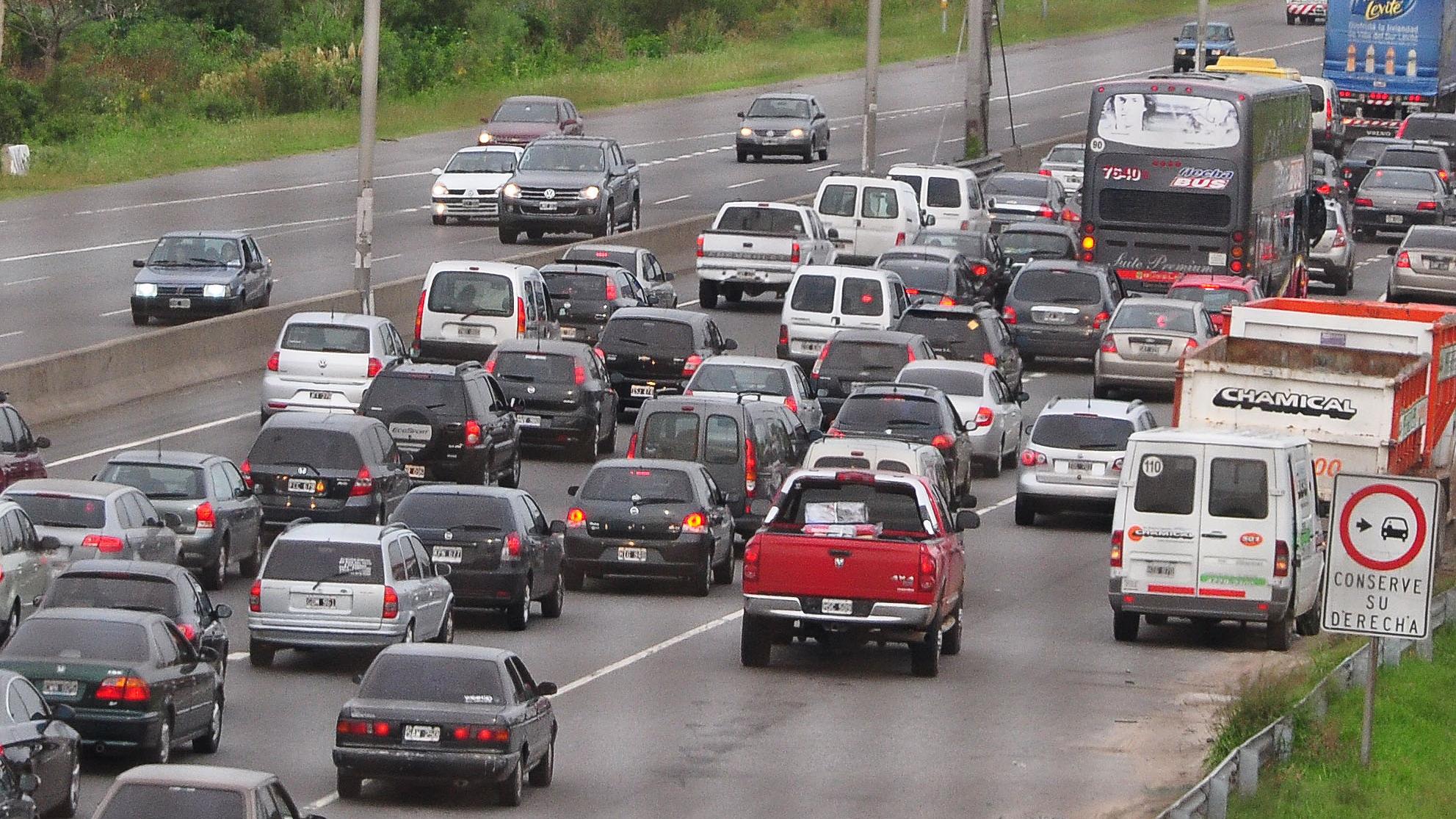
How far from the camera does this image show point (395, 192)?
5988 centimetres

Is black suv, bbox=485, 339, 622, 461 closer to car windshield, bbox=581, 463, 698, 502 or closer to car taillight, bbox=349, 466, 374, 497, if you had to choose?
car taillight, bbox=349, 466, 374, 497

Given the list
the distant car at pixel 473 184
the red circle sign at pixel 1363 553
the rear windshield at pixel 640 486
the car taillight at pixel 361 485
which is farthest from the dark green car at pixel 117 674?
the distant car at pixel 473 184

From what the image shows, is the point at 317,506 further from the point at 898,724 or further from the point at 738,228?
the point at 738,228

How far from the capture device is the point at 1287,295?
48.1 meters

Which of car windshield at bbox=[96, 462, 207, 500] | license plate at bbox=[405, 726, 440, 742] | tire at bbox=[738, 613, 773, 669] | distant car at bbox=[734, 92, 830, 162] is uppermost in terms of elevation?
license plate at bbox=[405, 726, 440, 742]

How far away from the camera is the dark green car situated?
17.5m

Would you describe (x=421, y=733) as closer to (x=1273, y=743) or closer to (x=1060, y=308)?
(x=1273, y=743)

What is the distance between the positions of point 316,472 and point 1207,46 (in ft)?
233

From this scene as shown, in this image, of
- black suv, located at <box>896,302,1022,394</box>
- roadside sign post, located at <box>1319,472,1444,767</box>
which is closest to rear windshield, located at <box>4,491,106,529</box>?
roadside sign post, located at <box>1319,472,1444,767</box>

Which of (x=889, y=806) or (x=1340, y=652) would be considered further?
(x=1340, y=652)

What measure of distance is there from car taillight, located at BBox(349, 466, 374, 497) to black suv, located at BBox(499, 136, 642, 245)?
22533mm

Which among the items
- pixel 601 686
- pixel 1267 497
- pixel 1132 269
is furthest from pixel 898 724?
pixel 1132 269

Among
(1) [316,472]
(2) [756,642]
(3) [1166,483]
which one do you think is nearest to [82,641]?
(2) [756,642]

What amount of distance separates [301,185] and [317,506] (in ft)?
113
